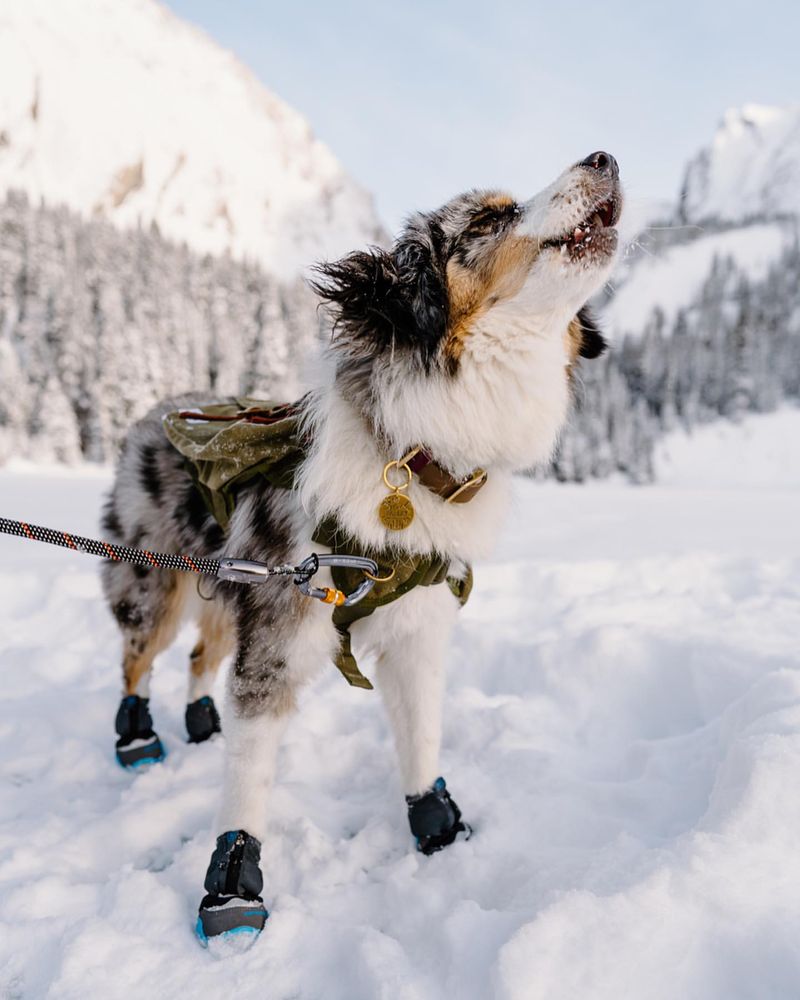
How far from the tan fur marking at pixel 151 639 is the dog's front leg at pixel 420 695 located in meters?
1.36

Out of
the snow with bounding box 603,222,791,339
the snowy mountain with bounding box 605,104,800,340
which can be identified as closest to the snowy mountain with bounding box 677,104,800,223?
the snowy mountain with bounding box 605,104,800,340

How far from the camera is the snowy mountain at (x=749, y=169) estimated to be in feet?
435

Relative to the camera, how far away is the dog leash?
2.12 m

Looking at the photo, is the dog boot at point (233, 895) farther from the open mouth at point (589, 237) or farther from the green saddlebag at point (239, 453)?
the open mouth at point (589, 237)

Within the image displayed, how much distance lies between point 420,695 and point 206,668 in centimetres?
171

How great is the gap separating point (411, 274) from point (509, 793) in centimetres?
243

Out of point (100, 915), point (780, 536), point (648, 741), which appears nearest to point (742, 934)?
point (648, 741)

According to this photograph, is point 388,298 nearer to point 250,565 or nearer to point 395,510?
point 395,510

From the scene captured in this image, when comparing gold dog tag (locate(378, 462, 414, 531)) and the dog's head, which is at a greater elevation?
the dog's head

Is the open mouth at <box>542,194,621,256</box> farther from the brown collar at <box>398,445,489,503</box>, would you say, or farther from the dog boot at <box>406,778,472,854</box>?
the dog boot at <box>406,778,472,854</box>

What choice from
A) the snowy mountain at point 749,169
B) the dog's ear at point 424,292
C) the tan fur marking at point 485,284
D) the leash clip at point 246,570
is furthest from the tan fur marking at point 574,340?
the snowy mountain at point 749,169

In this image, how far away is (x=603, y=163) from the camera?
2.28 metres

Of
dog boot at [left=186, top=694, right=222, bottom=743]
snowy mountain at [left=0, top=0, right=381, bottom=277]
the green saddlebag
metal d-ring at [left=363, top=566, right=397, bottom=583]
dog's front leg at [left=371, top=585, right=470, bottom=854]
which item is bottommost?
dog boot at [left=186, top=694, right=222, bottom=743]

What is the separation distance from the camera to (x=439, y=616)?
264 cm
